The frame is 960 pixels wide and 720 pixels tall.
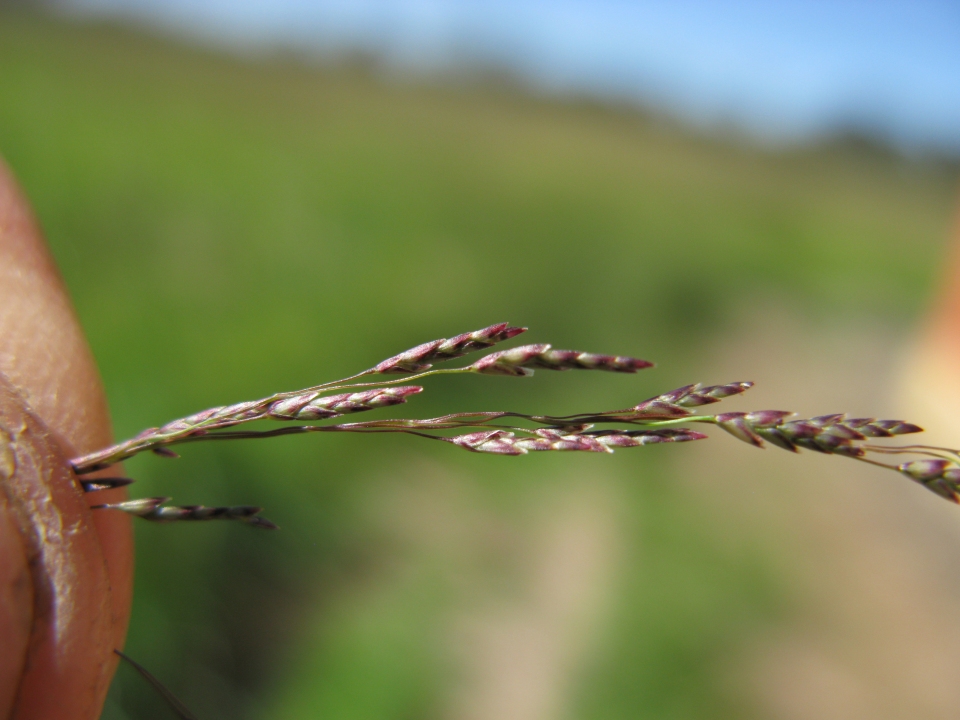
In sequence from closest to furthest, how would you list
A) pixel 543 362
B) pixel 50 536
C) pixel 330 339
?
pixel 543 362 < pixel 50 536 < pixel 330 339

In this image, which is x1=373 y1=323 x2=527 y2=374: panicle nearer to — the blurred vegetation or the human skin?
the human skin

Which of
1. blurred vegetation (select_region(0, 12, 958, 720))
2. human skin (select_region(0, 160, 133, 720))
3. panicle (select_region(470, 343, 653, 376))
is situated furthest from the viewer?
blurred vegetation (select_region(0, 12, 958, 720))

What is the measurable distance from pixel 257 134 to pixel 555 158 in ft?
36.1

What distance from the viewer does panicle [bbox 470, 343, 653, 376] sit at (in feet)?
2.42

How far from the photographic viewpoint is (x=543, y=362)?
2.62 feet

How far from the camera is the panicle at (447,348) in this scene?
2.59 feet

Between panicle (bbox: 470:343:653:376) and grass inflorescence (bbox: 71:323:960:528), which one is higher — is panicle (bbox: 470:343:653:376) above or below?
above

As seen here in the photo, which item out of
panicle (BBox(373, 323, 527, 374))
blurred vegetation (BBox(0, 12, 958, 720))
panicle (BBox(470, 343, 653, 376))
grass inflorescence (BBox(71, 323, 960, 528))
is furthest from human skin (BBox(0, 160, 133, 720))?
blurred vegetation (BBox(0, 12, 958, 720))

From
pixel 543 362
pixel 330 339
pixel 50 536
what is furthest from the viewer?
pixel 330 339

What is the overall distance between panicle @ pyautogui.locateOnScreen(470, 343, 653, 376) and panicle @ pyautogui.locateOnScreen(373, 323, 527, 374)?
2cm

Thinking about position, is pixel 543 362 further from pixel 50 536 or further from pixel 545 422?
pixel 50 536

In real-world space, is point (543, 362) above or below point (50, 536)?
above

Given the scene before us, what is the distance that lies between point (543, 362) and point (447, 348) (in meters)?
0.11

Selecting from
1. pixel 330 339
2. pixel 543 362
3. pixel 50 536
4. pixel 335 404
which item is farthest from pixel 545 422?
pixel 330 339
